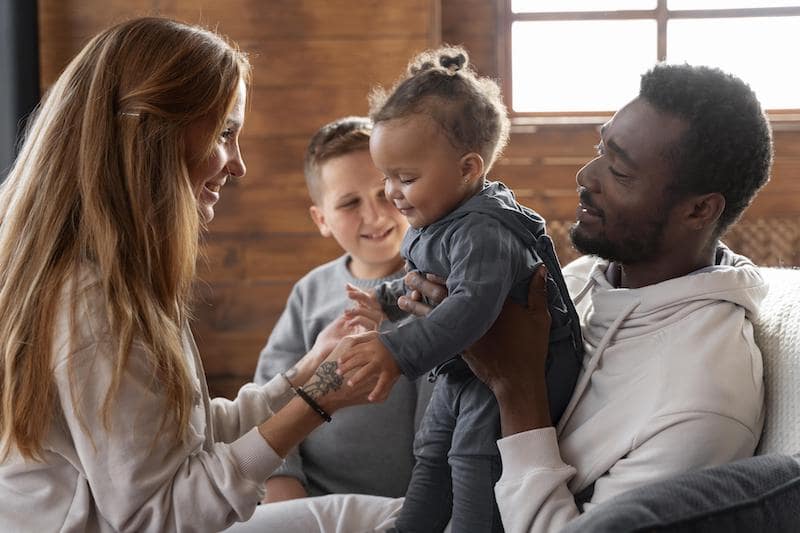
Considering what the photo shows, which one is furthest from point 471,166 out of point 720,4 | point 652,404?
point 720,4

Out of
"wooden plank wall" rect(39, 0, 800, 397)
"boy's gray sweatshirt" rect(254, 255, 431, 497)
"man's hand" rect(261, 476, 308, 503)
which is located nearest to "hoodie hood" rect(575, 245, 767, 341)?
"boy's gray sweatshirt" rect(254, 255, 431, 497)

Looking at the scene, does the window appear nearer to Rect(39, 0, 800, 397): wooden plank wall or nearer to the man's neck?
Rect(39, 0, 800, 397): wooden plank wall

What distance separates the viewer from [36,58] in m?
3.49

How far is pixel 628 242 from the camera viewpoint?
1.47m

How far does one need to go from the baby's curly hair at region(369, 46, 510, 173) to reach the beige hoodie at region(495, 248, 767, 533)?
36 cm

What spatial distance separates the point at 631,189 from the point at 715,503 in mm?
513

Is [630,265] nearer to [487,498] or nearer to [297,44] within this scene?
[487,498]

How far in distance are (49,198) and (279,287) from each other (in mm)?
2325

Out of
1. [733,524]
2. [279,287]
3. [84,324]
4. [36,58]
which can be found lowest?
[279,287]

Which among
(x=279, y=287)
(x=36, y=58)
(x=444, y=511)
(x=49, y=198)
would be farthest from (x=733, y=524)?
(x=36, y=58)

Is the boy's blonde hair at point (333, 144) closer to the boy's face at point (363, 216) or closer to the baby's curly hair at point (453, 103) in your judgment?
the boy's face at point (363, 216)

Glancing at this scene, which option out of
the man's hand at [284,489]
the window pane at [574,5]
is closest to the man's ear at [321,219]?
the man's hand at [284,489]

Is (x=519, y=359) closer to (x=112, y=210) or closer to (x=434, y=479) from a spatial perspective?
(x=434, y=479)

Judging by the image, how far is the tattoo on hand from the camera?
1.47 metres
